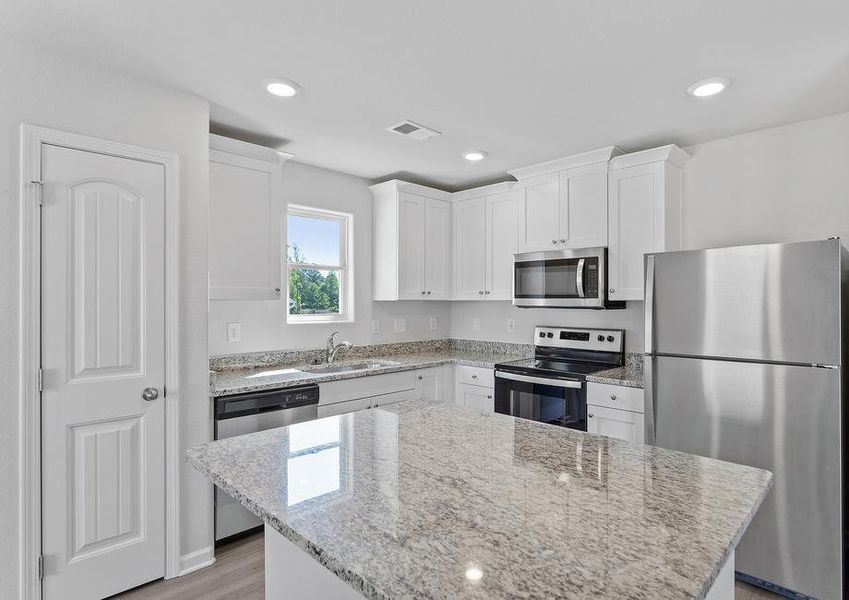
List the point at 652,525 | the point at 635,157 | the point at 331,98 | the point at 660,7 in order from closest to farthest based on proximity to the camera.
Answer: the point at 652,525, the point at 660,7, the point at 331,98, the point at 635,157

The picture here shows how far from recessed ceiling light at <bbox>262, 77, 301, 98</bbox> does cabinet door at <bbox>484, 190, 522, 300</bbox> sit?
6.55ft

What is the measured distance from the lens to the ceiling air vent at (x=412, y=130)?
9.35 feet

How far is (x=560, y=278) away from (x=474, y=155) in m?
1.08

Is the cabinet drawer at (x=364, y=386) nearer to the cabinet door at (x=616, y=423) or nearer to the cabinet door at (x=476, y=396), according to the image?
the cabinet door at (x=476, y=396)

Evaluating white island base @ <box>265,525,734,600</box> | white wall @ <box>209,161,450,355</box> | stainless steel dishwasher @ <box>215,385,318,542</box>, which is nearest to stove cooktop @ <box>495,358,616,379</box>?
white wall @ <box>209,161,450,355</box>

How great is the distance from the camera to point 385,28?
1.86 meters

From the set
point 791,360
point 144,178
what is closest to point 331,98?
point 144,178

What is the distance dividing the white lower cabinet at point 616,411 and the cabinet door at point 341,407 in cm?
147

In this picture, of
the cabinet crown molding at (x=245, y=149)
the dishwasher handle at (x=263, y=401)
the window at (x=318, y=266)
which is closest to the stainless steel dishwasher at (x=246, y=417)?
the dishwasher handle at (x=263, y=401)

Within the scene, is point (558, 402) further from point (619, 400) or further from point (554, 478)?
point (554, 478)

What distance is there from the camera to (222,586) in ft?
7.70

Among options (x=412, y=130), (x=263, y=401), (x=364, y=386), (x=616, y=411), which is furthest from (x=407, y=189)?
(x=616, y=411)

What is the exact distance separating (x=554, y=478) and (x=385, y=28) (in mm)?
1694

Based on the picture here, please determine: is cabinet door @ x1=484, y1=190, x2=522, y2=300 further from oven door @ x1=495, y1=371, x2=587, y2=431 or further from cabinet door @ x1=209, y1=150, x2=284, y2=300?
cabinet door @ x1=209, y1=150, x2=284, y2=300
